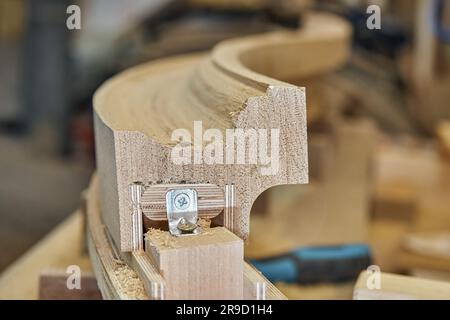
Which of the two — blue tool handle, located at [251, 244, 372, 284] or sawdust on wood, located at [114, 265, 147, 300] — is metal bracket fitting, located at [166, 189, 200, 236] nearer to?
sawdust on wood, located at [114, 265, 147, 300]

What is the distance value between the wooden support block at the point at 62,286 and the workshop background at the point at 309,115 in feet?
1.74

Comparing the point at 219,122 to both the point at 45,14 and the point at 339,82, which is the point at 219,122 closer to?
the point at 339,82

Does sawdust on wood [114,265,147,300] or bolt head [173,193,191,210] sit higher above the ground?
bolt head [173,193,191,210]

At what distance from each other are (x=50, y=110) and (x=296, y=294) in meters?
4.58

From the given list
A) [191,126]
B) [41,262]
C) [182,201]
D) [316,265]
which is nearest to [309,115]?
[316,265]

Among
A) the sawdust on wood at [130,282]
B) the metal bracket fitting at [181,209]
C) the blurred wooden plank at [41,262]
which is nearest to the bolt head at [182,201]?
the metal bracket fitting at [181,209]

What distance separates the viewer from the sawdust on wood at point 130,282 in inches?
32.4

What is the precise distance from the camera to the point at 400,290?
3.39 ft

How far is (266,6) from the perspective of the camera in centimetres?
352

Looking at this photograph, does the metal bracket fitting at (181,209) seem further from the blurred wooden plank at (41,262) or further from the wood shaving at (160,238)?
the blurred wooden plank at (41,262)

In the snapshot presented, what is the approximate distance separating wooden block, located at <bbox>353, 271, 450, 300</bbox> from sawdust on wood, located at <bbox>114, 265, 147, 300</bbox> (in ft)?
1.19

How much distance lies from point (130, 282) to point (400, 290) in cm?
45

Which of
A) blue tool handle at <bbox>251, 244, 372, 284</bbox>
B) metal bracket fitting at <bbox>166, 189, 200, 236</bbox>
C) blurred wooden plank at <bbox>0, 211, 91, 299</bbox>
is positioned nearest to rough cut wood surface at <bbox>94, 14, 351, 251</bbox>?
metal bracket fitting at <bbox>166, 189, 200, 236</bbox>

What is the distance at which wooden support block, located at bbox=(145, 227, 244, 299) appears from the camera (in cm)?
80
